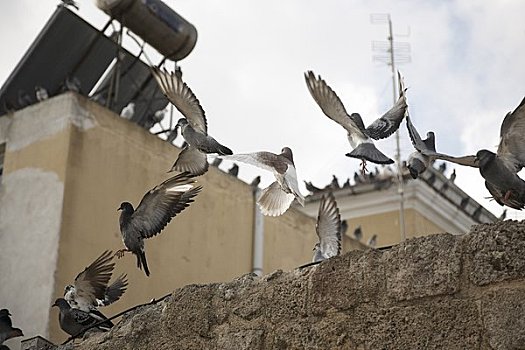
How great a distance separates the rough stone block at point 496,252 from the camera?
3.61 m

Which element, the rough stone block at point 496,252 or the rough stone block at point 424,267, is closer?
the rough stone block at point 496,252

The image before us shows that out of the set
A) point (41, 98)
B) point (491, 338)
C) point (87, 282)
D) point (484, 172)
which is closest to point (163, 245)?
point (41, 98)

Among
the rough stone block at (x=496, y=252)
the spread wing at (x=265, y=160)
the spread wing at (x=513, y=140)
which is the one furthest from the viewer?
the spread wing at (x=265, y=160)

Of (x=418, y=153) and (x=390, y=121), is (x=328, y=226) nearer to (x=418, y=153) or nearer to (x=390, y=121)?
(x=390, y=121)

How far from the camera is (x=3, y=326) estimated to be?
8195 millimetres

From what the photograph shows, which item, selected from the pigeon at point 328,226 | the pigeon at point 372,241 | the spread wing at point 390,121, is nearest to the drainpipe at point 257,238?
the pigeon at point 372,241

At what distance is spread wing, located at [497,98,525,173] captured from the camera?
4305mm

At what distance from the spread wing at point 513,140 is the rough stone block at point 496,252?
74cm

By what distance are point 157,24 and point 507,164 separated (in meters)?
8.43

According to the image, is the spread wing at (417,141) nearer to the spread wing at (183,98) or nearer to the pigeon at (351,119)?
the pigeon at (351,119)

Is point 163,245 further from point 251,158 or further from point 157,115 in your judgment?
point 251,158

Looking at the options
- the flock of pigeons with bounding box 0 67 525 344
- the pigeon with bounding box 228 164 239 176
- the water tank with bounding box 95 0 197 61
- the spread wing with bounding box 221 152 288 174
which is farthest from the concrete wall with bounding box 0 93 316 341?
the spread wing with bounding box 221 152 288 174

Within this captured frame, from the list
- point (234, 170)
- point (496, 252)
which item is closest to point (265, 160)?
point (496, 252)

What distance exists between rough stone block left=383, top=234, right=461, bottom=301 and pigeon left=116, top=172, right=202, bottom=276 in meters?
2.16
